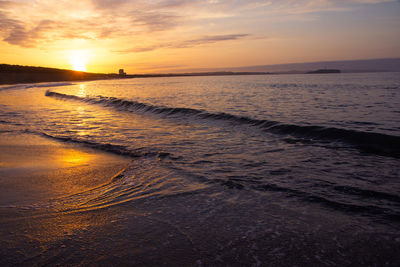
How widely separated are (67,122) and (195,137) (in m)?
6.83

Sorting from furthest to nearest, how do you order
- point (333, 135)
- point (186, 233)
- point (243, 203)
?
point (333, 135), point (243, 203), point (186, 233)

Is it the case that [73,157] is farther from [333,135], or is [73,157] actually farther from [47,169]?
[333,135]

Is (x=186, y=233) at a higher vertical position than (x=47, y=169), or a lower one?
lower

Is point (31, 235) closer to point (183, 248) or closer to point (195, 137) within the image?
point (183, 248)

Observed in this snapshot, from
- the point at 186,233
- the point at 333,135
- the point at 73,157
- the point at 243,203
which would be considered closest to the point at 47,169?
the point at 73,157

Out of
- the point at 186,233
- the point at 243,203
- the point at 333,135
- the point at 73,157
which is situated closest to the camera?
the point at 186,233

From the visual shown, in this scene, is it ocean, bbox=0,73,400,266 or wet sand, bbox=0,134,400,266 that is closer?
wet sand, bbox=0,134,400,266

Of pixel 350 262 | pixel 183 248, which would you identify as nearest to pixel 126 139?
pixel 183 248

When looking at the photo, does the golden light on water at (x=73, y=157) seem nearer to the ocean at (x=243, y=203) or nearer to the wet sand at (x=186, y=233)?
the ocean at (x=243, y=203)

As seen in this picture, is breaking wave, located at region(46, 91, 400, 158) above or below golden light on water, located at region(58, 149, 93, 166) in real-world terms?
below

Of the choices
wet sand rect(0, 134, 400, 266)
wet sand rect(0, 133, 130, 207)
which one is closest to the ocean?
wet sand rect(0, 134, 400, 266)

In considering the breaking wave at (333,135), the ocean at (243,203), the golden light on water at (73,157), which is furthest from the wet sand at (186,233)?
the breaking wave at (333,135)

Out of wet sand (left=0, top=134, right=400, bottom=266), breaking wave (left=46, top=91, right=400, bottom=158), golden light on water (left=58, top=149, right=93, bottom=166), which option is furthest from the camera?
breaking wave (left=46, top=91, right=400, bottom=158)

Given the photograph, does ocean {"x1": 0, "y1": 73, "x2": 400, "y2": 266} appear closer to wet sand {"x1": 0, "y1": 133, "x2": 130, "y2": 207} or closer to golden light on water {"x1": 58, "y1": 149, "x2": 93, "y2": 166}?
wet sand {"x1": 0, "y1": 133, "x2": 130, "y2": 207}
